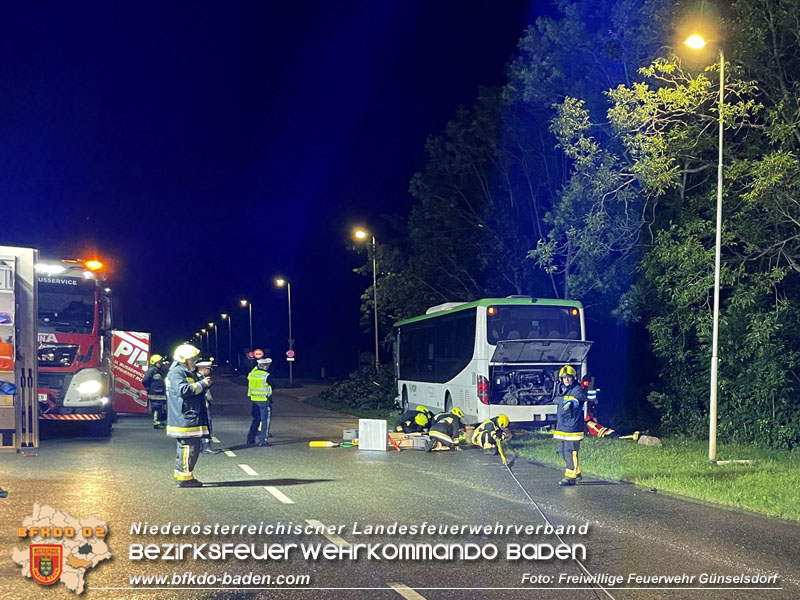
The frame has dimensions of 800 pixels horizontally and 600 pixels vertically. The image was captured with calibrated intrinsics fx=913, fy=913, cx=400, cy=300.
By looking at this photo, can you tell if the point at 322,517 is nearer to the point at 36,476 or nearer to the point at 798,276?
the point at 36,476

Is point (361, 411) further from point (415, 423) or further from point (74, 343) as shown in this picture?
point (74, 343)

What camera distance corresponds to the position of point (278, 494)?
38.5ft

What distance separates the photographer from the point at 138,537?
8.86 metres

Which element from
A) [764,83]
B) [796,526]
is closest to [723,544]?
[796,526]

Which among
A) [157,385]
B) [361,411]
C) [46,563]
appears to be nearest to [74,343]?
[157,385]

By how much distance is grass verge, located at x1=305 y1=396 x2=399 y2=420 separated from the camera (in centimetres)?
3021

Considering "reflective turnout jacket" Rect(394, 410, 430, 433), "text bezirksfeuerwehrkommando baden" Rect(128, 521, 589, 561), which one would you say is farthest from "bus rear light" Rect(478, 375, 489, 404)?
"text bezirksfeuerwehrkommando baden" Rect(128, 521, 589, 561)

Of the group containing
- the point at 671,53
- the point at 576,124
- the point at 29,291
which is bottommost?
the point at 29,291

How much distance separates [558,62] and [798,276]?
8244 millimetres

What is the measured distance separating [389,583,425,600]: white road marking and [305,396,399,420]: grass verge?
18.9m

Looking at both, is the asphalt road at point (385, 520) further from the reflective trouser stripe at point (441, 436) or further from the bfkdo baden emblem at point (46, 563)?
the reflective trouser stripe at point (441, 436)

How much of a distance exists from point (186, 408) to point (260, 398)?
21.1 feet

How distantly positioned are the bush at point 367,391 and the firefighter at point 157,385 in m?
12.5

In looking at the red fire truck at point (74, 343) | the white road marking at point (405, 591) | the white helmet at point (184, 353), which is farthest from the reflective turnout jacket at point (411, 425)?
the white road marking at point (405, 591)
